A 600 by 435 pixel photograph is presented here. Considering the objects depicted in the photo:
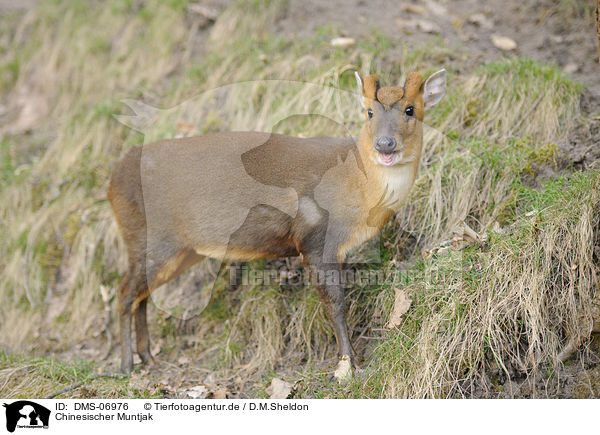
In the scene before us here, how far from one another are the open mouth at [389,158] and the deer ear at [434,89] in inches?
16.7

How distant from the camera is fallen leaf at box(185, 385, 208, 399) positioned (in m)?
4.34

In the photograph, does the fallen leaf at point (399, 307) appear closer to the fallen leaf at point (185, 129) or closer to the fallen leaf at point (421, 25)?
the fallen leaf at point (185, 129)

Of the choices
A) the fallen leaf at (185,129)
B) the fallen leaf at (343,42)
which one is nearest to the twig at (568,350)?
the fallen leaf at (343,42)

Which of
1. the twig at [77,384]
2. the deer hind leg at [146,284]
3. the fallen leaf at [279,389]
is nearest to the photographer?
the fallen leaf at [279,389]

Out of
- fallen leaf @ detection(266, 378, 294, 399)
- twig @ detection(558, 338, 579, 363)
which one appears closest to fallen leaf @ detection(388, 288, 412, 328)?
fallen leaf @ detection(266, 378, 294, 399)

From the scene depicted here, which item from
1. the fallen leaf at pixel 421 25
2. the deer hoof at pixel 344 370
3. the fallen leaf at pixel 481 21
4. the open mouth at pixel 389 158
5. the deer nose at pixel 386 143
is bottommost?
the deer hoof at pixel 344 370

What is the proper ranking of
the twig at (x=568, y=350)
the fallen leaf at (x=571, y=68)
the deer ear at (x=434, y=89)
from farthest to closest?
the fallen leaf at (x=571, y=68)
the deer ear at (x=434, y=89)
the twig at (x=568, y=350)

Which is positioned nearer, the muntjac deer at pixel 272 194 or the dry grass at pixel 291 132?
the dry grass at pixel 291 132

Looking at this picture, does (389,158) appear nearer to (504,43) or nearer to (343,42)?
(343,42)

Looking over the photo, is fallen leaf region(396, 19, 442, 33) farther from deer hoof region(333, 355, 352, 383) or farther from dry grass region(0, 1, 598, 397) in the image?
deer hoof region(333, 355, 352, 383)

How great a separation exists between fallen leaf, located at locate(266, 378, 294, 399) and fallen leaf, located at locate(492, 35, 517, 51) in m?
3.81

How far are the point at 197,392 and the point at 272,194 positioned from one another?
4.96 feet
